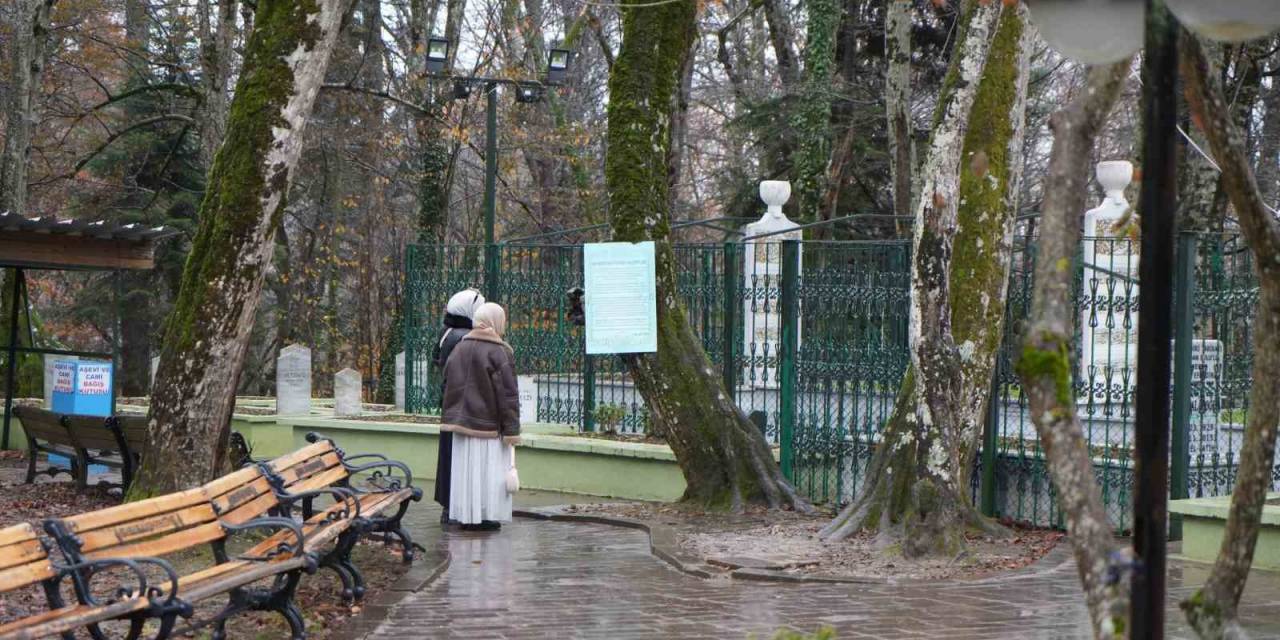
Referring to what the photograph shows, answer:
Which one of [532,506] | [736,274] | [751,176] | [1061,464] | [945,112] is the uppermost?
[751,176]

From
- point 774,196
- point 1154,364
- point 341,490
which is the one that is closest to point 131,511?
point 341,490

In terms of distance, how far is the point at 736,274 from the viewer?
14.3 meters

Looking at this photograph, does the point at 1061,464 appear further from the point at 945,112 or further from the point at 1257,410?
the point at 945,112

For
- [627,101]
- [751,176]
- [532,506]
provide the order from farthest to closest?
[751,176], [532,506], [627,101]

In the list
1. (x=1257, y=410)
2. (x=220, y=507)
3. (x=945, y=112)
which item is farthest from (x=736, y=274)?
(x=1257, y=410)

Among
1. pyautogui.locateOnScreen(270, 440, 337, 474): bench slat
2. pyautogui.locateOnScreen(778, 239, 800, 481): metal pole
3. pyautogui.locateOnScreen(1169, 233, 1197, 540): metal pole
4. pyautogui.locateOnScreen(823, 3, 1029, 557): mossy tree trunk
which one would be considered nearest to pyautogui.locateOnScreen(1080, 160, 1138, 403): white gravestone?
pyautogui.locateOnScreen(1169, 233, 1197, 540): metal pole

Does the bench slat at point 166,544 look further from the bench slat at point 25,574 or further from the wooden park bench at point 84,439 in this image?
the wooden park bench at point 84,439

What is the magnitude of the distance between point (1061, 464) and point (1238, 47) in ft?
62.4

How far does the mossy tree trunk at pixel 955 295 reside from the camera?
10773 millimetres

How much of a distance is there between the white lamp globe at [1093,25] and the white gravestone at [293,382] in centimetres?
1569

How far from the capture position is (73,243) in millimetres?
15430

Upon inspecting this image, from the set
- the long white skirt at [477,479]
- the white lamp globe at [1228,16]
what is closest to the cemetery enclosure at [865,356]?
the long white skirt at [477,479]

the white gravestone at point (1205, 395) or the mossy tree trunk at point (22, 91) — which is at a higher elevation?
the mossy tree trunk at point (22, 91)

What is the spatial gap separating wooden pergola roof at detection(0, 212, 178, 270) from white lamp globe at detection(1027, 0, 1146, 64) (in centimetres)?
1177
